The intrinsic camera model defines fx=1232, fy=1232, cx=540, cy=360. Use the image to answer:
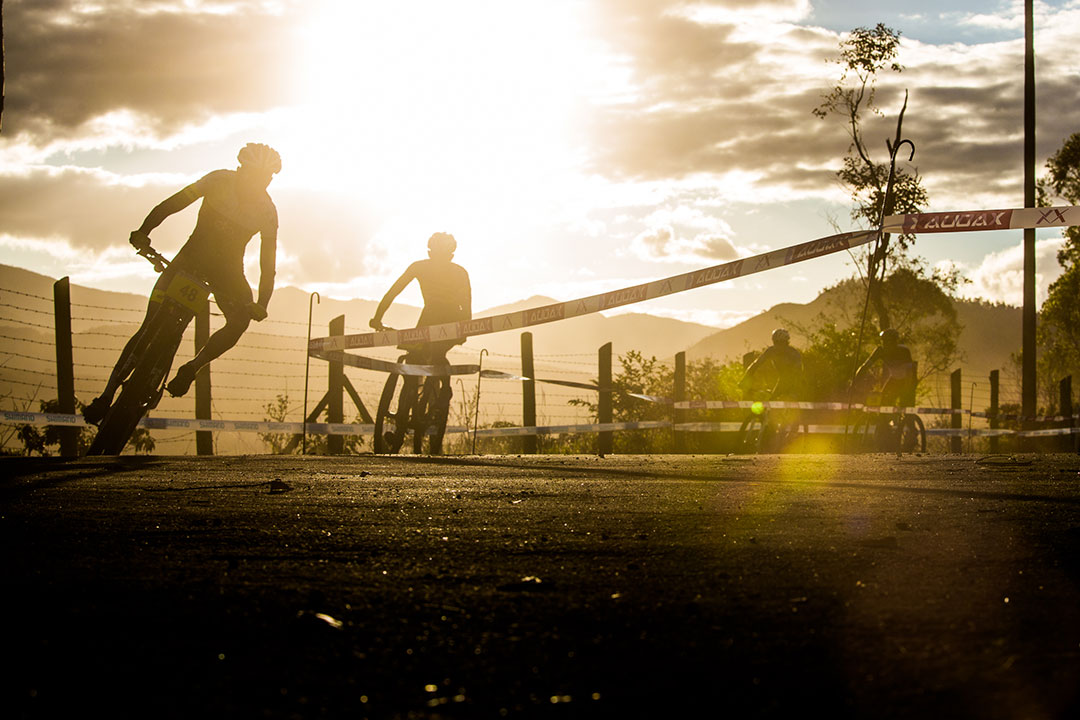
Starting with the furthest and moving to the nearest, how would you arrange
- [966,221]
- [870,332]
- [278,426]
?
[870,332], [278,426], [966,221]

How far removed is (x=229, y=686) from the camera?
212 centimetres

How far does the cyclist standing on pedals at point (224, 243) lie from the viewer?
876 centimetres

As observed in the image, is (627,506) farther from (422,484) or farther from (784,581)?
(784,581)

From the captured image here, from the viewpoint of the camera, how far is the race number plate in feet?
28.5

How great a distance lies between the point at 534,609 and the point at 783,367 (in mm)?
15004

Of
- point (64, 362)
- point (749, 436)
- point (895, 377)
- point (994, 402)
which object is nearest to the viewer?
point (64, 362)

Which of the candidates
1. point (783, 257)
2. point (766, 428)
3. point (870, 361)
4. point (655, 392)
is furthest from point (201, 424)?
point (655, 392)

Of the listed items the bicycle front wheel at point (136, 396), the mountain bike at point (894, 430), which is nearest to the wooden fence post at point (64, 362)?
the bicycle front wheel at point (136, 396)

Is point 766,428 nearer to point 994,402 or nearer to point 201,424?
point 201,424

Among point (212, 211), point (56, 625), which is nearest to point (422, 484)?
point (212, 211)

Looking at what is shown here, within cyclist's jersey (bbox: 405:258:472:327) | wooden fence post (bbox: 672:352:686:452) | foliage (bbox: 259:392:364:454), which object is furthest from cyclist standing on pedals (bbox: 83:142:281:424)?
wooden fence post (bbox: 672:352:686:452)

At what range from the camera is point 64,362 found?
14.1 meters

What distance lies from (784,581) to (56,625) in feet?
5.86

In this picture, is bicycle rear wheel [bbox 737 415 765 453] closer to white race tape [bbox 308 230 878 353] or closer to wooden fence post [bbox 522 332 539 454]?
wooden fence post [bbox 522 332 539 454]
